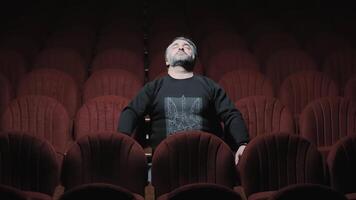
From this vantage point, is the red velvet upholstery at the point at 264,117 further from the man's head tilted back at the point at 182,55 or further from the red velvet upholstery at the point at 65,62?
the red velvet upholstery at the point at 65,62

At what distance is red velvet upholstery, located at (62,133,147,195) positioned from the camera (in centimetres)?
98

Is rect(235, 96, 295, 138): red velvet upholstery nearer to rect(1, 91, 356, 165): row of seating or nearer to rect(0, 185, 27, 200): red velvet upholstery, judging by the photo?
rect(1, 91, 356, 165): row of seating

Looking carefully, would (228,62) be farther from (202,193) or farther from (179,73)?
(202,193)

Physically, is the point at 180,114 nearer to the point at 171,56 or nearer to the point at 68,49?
the point at 171,56

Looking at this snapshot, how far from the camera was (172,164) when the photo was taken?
98 centimetres

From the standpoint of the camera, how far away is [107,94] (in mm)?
1386

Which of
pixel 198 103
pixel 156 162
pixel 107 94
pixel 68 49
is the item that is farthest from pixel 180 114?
pixel 68 49

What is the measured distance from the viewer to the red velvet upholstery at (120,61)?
1561 mm

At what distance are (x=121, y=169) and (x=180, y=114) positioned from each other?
190 millimetres

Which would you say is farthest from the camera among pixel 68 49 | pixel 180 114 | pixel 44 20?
pixel 44 20

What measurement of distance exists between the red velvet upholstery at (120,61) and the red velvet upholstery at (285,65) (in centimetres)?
28

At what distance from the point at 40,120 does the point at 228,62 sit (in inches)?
19.4

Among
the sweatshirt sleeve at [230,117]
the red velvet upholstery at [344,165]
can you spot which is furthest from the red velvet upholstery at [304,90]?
the red velvet upholstery at [344,165]

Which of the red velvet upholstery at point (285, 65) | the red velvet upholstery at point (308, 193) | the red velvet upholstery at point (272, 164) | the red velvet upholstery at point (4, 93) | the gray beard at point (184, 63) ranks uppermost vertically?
the red velvet upholstery at point (285, 65)
